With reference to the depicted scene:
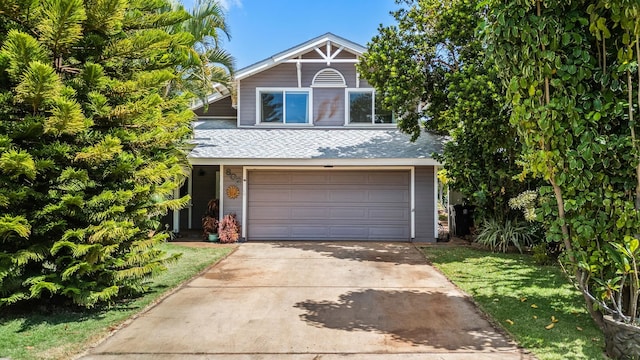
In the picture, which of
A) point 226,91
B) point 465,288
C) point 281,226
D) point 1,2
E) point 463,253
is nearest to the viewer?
point 1,2

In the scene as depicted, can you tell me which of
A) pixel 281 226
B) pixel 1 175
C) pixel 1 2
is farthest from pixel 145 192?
pixel 281 226

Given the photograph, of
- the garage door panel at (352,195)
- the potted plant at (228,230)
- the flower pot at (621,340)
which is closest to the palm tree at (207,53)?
the potted plant at (228,230)

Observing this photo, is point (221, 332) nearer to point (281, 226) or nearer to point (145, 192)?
point (145, 192)

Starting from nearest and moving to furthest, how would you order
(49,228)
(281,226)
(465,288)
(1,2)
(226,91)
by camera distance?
1. (1,2)
2. (49,228)
3. (465,288)
4. (281,226)
5. (226,91)

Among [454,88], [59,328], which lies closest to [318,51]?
[454,88]

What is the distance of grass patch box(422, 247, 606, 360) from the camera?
4.26 metres

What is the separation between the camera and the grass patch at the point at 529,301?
4.26 m

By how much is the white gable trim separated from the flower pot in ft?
35.0

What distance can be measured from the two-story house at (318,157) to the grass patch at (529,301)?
9.60 ft

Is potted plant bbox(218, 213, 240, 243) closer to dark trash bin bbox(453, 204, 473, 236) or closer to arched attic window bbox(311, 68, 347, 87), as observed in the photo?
arched attic window bbox(311, 68, 347, 87)

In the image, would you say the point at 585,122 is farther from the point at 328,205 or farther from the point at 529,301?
the point at 328,205

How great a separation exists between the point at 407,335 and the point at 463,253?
587 cm

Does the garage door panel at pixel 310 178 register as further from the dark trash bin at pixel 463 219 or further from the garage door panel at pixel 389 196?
the dark trash bin at pixel 463 219

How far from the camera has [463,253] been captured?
9.96 meters
